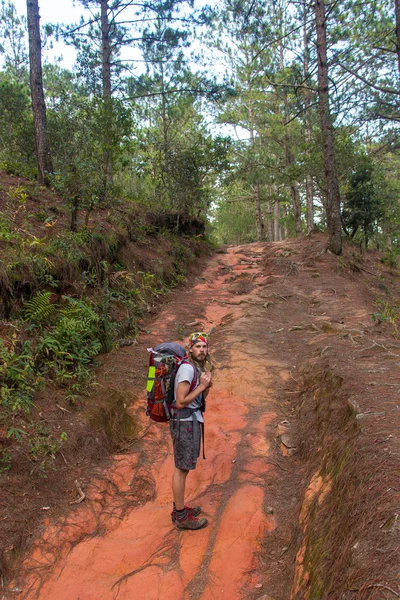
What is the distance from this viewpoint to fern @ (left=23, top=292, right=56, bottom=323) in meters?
5.81

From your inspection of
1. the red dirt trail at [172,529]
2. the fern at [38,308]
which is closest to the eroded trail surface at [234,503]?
the red dirt trail at [172,529]

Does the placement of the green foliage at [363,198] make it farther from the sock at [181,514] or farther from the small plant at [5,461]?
the small plant at [5,461]

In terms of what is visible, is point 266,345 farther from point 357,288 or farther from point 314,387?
point 357,288

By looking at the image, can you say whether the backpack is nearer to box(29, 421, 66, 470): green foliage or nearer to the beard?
the beard

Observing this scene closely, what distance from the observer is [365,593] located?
5.87ft

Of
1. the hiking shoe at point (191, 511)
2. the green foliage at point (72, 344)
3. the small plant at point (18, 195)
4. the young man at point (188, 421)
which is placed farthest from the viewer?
the small plant at point (18, 195)

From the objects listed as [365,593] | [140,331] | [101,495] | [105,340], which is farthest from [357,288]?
[365,593]

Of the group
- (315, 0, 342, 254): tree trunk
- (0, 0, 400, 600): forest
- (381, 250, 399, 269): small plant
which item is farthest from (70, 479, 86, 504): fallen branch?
(381, 250, 399, 269): small plant

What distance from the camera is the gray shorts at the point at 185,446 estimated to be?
11.3 ft

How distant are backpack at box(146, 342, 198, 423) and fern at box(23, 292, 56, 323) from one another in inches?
120

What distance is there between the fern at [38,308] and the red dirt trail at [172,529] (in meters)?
1.82

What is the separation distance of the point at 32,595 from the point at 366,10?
17.4 metres

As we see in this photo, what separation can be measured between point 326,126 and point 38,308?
11178mm

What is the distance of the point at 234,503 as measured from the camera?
380 cm
